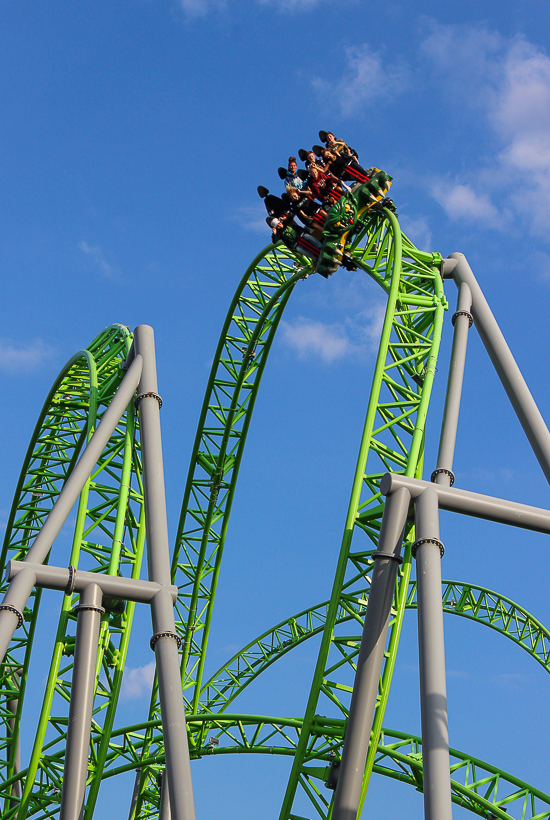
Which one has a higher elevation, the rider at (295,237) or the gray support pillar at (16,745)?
the rider at (295,237)

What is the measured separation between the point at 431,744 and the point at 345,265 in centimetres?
908

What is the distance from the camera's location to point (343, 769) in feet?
27.9

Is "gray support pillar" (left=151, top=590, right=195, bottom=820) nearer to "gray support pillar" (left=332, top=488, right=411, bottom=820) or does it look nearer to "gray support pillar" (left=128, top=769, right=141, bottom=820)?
"gray support pillar" (left=332, top=488, right=411, bottom=820)

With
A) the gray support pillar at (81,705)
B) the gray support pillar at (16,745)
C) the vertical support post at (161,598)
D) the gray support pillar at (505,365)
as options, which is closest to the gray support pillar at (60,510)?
the vertical support post at (161,598)

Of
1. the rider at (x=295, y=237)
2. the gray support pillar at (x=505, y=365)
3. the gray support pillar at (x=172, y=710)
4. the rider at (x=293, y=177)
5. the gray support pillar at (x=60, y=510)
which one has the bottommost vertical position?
the gray support pillar at (x=172, y=710)

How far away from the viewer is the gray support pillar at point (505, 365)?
10.9m

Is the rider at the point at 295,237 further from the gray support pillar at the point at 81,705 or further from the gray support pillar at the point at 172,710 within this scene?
the gray support pillar at the point at 81,705

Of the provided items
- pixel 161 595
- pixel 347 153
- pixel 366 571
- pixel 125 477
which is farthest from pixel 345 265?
pixel 161 595

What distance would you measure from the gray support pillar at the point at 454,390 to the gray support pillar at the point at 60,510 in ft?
12.6

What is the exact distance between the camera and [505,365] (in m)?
11.8

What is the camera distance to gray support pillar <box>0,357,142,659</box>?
952 centimetres

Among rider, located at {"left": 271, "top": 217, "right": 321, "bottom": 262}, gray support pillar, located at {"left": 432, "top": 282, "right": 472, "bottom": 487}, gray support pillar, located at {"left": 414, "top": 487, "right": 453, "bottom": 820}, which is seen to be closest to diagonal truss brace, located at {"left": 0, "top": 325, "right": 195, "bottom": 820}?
gray support pillar, located at {"left": 414, "top": 487, "right": 453, "bottom": 820}

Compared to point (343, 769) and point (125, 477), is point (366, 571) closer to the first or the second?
point (343, 769)

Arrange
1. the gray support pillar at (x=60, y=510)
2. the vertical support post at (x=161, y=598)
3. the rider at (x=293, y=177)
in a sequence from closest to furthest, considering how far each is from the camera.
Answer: the vertical support post at (x=161, y=598), the gray support pillar at (x=60, y=510), the rider at (x=293, y=177)
